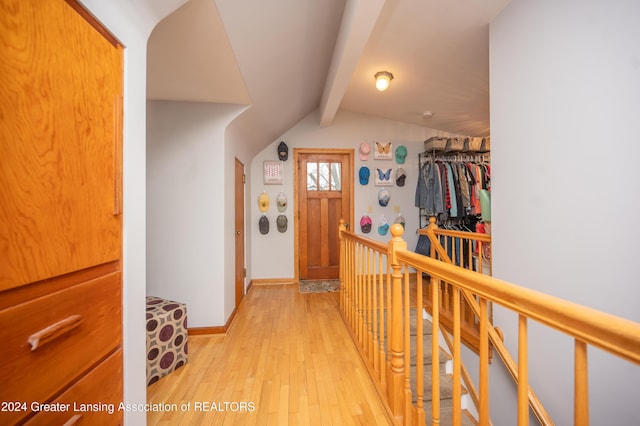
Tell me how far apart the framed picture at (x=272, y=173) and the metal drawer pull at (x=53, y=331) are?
3.28 metres

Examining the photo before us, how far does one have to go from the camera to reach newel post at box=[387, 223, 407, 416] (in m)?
1.31

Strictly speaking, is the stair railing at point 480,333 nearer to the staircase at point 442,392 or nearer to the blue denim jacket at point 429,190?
the staircase at point 442,392

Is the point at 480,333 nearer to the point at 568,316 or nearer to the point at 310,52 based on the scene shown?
the point at 568,316

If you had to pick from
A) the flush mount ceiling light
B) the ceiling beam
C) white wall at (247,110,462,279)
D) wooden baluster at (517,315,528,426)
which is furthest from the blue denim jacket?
wooden baluster at (517,315,528,426)

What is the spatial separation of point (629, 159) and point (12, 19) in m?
2.18

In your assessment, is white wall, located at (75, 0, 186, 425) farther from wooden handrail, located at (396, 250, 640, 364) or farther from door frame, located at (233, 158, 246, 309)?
door frame, located at (233, 158, 246, 309)

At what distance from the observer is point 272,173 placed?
3.88 metres

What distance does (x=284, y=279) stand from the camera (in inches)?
155

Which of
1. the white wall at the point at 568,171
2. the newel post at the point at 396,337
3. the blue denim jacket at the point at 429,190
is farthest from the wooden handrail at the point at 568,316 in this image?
the blue denim jacket at the point at 429,190

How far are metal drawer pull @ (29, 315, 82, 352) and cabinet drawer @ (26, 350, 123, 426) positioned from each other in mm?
159

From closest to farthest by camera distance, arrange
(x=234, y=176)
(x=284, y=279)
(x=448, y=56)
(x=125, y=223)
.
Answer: (x=125, y=223), (x=448, y=56), (x=234, y=176), (x=284, y=279)

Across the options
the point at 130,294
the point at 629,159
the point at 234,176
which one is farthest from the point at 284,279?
the point at 629,159

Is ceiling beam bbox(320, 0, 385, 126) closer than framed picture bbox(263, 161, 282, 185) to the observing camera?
Yes

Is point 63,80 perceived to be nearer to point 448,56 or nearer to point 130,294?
point 130,294
